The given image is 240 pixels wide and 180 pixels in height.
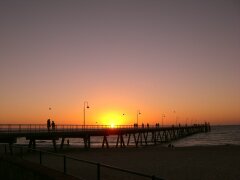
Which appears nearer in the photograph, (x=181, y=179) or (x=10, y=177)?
(x=10, y=177)

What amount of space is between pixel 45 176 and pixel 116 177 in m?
7.53

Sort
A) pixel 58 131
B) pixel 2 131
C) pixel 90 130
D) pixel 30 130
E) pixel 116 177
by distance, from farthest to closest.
Answer: pixel 90 130 < pixel 58 131 < pixel 30 130 < pixel 2 131 < pixel 116 177

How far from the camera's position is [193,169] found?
71.5 feet

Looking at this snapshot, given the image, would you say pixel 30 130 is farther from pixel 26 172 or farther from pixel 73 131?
pixel 26 172

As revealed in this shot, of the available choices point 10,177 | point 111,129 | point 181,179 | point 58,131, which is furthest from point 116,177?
point 111,129

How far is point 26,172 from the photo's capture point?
12109 mm

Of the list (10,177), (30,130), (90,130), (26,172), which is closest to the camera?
(26,172)

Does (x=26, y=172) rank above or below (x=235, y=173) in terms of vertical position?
above

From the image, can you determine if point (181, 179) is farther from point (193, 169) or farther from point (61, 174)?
point (61, 174)

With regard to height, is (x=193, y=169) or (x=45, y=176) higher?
(x=45, y=176)

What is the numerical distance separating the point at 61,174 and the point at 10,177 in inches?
183

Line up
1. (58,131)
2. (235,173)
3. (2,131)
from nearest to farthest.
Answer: (235,173) → (2,131) → (58,131)

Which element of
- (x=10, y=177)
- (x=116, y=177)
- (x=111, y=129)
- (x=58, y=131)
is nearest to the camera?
(x=10, y=177)

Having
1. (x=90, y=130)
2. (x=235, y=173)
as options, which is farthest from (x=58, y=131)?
(x=235, y=173)
